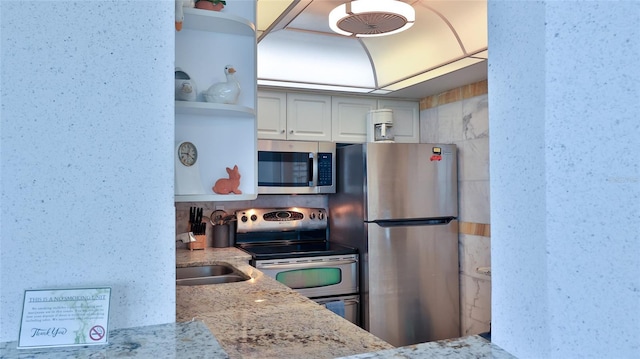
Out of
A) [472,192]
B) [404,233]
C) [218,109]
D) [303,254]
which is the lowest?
[303,254]

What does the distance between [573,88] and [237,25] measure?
3.96ft

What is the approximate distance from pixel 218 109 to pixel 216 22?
0.32 m

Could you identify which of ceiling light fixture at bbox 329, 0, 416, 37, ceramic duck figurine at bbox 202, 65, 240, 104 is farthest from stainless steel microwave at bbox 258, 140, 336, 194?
ceramic duck figurine at bbox 202, 65, 240, 104

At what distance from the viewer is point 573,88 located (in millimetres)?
718

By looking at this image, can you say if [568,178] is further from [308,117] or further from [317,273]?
[308,117]

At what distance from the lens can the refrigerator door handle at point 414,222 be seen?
3338mm

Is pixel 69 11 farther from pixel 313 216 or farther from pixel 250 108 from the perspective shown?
pixel 313 216

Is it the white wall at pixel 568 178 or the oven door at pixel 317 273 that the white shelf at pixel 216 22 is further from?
the oven door at pixel 317 273

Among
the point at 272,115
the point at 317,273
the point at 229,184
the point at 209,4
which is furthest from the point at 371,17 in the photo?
the point at 317,273

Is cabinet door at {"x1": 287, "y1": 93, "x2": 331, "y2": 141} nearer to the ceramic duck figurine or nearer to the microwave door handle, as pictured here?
the microwave door handle

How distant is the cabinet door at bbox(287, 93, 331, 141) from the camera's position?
3561 mm

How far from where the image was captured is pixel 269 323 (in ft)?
5.02

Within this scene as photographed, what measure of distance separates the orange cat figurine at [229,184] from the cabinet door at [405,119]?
8.06ft

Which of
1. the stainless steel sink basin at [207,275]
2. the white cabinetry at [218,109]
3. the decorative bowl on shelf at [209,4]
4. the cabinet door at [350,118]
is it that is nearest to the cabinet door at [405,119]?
the cabinet door at [350,118]
